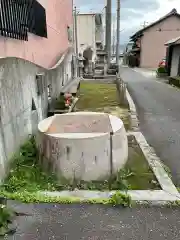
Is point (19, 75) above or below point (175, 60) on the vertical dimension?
below

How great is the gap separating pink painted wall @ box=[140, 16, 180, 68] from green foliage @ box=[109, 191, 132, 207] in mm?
39934

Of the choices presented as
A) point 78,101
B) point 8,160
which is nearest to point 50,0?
point 78,101

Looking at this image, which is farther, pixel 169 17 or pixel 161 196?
pixel 169 17

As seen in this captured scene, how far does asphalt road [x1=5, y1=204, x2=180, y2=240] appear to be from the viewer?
2.96 metres

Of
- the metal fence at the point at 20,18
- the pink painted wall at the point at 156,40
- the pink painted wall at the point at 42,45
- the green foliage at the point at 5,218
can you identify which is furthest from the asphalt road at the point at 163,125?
the pink painted wall at the point at 156,40

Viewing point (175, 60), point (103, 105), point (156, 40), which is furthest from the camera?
point (156, 40)

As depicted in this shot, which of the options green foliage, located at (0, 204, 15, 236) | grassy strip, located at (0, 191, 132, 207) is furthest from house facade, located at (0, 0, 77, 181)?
green foliage, located at (0, 204, 15, 236)

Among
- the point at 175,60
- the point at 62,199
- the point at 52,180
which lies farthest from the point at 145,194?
the point at 175,60

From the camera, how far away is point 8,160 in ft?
13.7

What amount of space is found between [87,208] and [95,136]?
119 centimetres

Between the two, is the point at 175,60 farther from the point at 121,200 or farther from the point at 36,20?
the point at 121,200

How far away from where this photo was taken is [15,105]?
462 centimetres

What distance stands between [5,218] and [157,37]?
41.9 m

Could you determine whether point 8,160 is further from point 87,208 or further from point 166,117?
point 166,117
